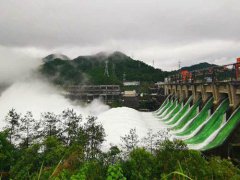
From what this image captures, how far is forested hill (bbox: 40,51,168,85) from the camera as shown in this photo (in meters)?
144

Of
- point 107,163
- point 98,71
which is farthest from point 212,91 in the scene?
point 98,71

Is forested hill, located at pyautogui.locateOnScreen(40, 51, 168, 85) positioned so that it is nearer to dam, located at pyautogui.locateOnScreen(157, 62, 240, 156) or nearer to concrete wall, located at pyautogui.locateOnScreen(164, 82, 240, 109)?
concrete wall, located at pyautogui.locateOnScreen(164, 82, 240, 109)

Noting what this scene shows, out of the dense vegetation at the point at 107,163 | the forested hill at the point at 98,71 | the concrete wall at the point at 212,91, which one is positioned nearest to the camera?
the dense vegetation at the point at 107,163

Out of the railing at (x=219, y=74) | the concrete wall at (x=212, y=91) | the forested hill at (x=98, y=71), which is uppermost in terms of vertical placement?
the forested hill at (x=98, y=71)

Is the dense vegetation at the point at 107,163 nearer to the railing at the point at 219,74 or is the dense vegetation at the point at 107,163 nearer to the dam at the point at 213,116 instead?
the dam at the point at 213,116

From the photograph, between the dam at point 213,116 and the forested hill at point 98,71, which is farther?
the forested hill at point 98,71

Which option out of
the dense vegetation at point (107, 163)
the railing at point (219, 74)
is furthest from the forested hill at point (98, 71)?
the dense vegetation at point (107, 163)

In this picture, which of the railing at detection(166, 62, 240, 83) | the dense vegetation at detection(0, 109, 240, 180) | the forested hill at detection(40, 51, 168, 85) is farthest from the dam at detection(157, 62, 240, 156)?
the forested hill at detection(40, 51, 168, 85)

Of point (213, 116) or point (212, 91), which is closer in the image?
point (213, 116)

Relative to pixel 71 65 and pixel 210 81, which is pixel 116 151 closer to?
pixel 210 81

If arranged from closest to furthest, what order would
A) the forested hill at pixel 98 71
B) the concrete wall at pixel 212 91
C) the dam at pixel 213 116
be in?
1. the dam at pixel 213 116
2. the concrete wall at pixel 212 91
3. the forested hill at pixel 98 71

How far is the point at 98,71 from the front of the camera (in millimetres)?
156250

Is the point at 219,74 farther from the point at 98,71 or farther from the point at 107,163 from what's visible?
the point at 98,71

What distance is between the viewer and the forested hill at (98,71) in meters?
144
